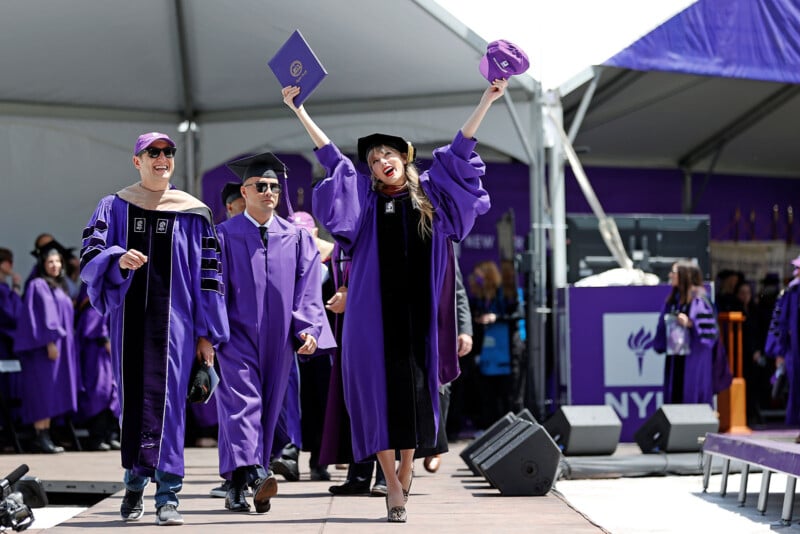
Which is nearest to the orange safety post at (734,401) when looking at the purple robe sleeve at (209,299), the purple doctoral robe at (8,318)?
the purple doctoral robe at (8,318)

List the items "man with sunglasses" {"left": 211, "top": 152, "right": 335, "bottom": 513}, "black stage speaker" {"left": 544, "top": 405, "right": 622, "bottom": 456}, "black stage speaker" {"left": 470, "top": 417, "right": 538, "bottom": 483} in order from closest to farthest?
"man with sunglasses" {"left": 211, "top": 152, "right": 335, "bottom": 513}
"black stage speaker" {"left": 470, "top": 417, "right": 538, "bottom": 483}
"black stage speaker" {"left": 544, "top": 405, "right": 622, "bottom": 456}

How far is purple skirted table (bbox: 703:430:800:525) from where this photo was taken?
5980mm

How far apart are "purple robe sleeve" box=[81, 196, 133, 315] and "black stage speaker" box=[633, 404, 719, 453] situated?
4.87m

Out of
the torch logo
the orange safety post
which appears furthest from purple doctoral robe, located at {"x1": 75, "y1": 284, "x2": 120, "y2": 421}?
the orange safety post

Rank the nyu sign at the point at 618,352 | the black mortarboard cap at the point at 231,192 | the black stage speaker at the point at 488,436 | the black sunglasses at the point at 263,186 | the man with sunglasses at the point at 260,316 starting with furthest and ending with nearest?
the nyu sign at the point at 618,352
the black stage speaker at the point at 488,436
the black mortarboard cap at the point at 231,192
the black sunglasses at the point at 263,186
the man with sunglasses at the point at 260,316

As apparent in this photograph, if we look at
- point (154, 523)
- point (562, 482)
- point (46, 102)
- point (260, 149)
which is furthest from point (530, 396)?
point (154, 523)

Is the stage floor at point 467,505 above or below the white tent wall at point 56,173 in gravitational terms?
below

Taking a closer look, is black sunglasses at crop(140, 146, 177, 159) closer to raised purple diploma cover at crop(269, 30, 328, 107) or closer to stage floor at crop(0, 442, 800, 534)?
raised purple diploma cover at crop(269, 30, 328, 107)

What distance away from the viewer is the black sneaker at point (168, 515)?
5.24 metres

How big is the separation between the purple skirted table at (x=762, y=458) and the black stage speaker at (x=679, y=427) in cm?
115

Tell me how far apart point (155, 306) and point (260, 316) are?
813 millimetres

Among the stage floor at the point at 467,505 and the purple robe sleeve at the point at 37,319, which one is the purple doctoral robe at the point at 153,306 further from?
the purple robe sleeve at the point at 37,319

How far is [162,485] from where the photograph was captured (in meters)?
5.36

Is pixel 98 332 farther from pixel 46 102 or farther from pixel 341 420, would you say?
pixel 341 420
